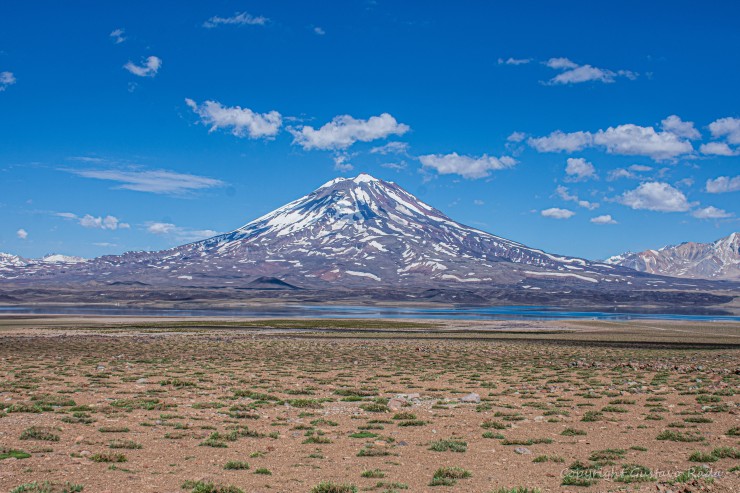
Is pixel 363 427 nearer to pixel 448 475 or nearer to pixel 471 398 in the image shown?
pixel 448 475

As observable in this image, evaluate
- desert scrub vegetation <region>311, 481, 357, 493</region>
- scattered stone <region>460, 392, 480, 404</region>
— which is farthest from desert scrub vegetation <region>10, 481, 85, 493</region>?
scattered stone <region>460, 392, 480, 404</region>

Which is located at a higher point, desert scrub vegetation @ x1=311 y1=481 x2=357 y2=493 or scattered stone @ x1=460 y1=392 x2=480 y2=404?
desert scrub vegetation @ x1=311 y1=481 x2=357 y2=493

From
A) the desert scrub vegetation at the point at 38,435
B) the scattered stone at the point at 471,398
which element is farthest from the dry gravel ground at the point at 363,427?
the scattered stone at the point at 471,398

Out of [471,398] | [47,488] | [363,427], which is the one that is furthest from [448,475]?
[471,398]

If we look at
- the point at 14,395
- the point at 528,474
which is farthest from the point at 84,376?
the point at 528,474

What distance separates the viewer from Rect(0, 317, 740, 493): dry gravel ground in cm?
1316

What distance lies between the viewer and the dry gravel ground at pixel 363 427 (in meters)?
13.2

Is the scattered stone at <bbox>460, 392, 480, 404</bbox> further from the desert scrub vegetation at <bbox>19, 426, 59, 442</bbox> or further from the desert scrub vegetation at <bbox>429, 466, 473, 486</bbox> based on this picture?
the desert scrub vegetation at <bbox>19, 426, 59, 442</bbox>

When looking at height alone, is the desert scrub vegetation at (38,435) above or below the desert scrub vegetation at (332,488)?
above

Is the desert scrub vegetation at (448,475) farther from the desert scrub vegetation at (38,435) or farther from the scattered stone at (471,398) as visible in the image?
the scattered stone at (471,398)

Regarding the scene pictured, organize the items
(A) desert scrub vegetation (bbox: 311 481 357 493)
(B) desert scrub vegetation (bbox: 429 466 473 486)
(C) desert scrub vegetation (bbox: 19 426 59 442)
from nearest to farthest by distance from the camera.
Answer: (A) desert scrub vegetation (bbox: 311 481 357 493), (B) desert scrub vegetation (bbox: 429 466 473 486), (C) desert scrub vegetation (bbox: 19 426 59 442)

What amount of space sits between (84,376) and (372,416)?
1656cm

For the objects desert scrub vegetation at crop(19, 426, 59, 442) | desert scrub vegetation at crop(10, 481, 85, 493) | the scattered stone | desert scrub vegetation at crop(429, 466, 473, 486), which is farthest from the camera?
the scattered stone

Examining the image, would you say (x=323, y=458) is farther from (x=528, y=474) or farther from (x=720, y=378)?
(x=720, y=378)
